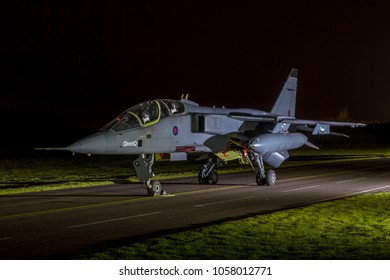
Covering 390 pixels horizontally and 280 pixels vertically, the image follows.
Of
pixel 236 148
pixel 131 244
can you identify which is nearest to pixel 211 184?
pixel 236 148

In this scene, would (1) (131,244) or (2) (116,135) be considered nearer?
(1) (131,244)

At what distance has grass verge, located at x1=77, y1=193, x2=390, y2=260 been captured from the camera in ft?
38.0

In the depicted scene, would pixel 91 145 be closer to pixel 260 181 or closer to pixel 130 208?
pixel 130 208

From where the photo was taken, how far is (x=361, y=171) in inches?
1431

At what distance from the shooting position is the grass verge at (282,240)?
456 inches

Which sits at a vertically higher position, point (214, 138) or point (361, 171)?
point (214, 138)

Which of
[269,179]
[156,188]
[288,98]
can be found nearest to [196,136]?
[156,188]

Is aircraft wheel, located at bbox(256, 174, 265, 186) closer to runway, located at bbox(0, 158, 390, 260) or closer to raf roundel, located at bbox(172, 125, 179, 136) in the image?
Answer: runway, located at bbox(0, 158, 390, 260)

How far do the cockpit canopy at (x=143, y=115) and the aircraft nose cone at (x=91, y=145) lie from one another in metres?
0.78

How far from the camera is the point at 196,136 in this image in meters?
24.8

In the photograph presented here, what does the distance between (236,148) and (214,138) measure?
123 centimetres
